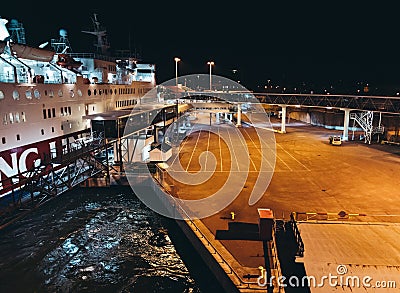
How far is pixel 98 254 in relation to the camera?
14.8m

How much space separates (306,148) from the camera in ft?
105

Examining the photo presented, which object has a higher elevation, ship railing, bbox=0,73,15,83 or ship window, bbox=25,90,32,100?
ship railing, bbox=0,73,15,83

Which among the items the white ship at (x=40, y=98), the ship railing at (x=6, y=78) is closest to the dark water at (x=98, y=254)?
the white ship at (x=40, y=98)

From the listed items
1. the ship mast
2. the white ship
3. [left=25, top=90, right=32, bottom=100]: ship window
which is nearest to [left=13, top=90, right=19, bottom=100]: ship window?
the white ship

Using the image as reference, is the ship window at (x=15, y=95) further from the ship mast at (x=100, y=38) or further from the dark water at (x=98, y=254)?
the ship mast at (x=100, y=38)

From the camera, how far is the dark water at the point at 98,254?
41.3 ft

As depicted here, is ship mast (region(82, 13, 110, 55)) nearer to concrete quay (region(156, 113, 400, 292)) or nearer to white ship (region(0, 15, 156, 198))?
white ship (region(0, 15, 156, 198))

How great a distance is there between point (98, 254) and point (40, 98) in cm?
1436

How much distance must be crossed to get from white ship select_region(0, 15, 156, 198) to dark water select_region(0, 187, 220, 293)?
3.44m

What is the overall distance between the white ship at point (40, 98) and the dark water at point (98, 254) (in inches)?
136

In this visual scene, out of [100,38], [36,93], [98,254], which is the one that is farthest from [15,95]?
[100,38]

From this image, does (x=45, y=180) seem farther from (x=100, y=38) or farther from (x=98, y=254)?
(x=100, y=38)

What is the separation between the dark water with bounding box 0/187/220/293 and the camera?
1259cm

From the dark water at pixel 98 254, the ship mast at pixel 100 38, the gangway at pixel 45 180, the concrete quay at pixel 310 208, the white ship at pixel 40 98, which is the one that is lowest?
the dark water at pixel 98 254
